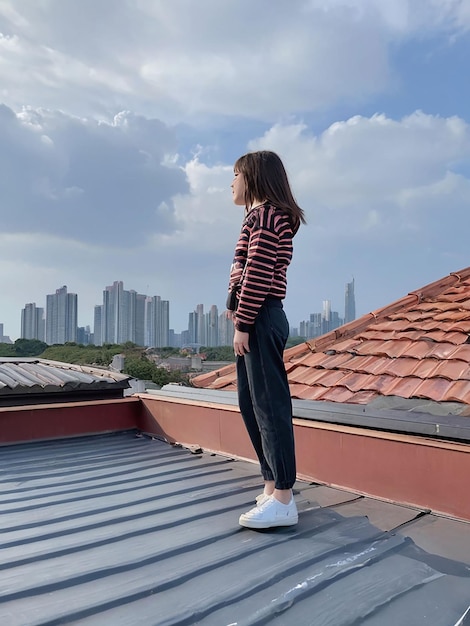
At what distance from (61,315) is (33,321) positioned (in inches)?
61.7

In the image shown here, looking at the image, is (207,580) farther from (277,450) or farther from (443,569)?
(443,569)

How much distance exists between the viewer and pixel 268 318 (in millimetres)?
1846

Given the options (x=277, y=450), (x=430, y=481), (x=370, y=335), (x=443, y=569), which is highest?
(x=370, y=335)

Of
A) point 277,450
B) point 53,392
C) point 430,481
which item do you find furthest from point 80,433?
point 430,481

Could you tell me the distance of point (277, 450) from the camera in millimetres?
1829

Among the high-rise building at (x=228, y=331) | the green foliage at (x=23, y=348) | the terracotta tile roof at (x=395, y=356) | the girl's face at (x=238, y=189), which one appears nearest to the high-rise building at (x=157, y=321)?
the green foliage at (x=23, y=348)

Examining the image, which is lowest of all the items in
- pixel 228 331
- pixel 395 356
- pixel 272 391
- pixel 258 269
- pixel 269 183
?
pixel 272 391

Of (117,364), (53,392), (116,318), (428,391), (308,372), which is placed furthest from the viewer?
(116,318)

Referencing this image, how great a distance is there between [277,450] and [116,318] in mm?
28267

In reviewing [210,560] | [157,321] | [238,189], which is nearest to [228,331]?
[238,189]

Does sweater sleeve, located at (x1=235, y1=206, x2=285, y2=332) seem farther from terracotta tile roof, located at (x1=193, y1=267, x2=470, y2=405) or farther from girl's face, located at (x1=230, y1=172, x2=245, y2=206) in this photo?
terracotta tile roof, located at (x1=193, y1=267, x2=470, y2=405)

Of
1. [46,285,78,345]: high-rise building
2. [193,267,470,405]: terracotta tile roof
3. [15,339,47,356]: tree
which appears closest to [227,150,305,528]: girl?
[193,267,470,405]: terracotta tile roof

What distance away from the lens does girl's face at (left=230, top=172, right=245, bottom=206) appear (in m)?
1.98

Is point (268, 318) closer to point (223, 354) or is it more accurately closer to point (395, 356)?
point (395, 356)
